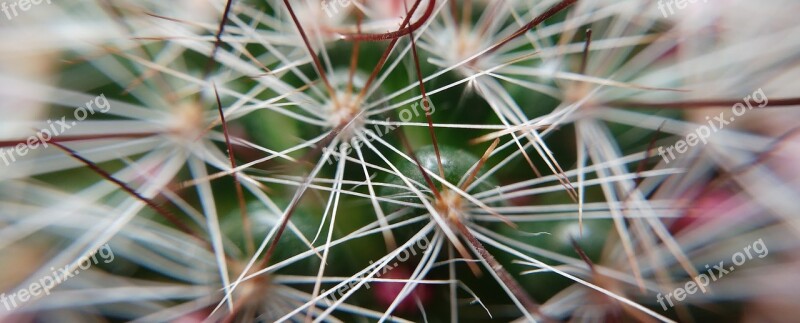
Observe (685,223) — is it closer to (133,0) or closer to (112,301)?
(112,301)

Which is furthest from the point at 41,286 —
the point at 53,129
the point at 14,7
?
the point at 14,7

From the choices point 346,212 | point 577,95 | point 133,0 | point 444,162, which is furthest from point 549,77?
point 133,0

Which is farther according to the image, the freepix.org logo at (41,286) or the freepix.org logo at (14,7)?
the freepix.org logo at (14,7)

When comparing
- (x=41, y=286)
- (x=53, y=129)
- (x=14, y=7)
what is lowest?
(x=41, y=286)

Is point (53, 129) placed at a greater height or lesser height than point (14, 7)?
lesser

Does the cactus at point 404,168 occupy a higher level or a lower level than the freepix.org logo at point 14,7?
lower

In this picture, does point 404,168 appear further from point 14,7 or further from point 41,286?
point 14,7

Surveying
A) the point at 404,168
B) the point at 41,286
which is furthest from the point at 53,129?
the point at 404,168

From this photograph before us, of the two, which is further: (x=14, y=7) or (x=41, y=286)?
(x=14, y=7)

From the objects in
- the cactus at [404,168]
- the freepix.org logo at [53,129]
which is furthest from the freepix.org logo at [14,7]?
the freepix.org logo at [53,129]

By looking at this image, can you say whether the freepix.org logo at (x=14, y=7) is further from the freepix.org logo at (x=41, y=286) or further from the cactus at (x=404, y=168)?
the freepix.org logo at (x=41, y=286)

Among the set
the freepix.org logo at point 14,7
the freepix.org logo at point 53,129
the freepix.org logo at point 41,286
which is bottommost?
the freepix.org logo at point 41,286
